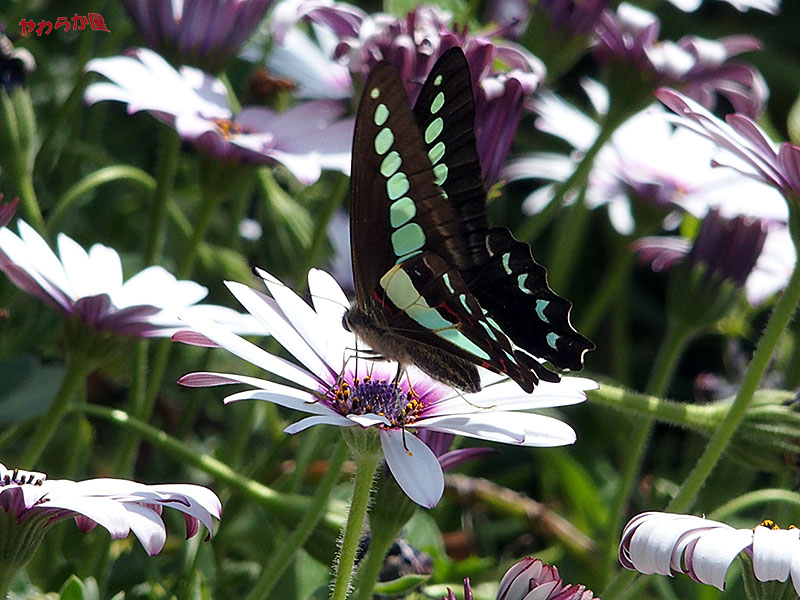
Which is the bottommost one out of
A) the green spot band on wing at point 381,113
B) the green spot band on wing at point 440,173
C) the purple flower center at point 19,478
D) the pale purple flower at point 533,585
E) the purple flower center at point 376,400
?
the purple flower center at point 376,400

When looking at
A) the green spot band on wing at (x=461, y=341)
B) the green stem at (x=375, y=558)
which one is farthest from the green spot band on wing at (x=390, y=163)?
the green stem at (x=375, y=558)

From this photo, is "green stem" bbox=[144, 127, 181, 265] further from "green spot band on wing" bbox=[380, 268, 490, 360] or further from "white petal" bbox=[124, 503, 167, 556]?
"white petal" bbox=[124, 503, 167, 556]

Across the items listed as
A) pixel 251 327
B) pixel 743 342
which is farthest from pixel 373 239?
pixel 743 342

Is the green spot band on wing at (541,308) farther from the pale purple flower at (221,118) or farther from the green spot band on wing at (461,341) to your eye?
the pale purple flower at (221,118)

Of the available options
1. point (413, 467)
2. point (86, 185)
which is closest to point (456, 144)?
point (413, 467)

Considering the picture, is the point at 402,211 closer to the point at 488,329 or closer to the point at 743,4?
the point at 488,329

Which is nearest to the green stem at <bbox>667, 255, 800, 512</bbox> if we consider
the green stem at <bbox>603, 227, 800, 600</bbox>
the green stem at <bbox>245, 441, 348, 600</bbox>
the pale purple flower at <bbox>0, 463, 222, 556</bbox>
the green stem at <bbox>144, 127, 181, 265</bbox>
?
the green stem at <bbox>603, 227, 800, 600</bbox>
